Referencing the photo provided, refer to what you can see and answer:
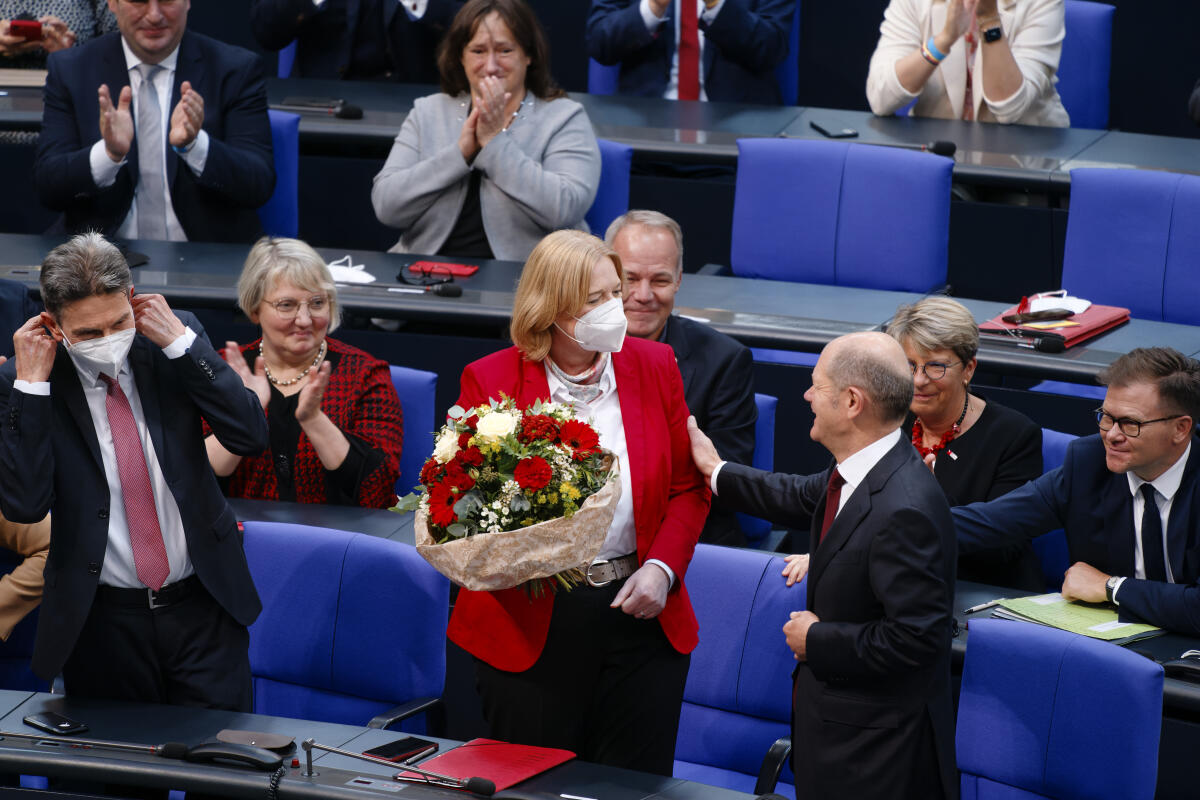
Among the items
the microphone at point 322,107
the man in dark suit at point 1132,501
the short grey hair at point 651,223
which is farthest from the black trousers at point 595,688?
the microphone at point 322,107

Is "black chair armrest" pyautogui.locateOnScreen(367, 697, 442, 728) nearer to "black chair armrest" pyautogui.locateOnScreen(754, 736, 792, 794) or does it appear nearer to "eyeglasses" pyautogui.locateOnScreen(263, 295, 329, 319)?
"black chair armrest" pyautogui.locateOnScreen(754, 736, 792, 794)

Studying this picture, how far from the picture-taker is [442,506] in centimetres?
238

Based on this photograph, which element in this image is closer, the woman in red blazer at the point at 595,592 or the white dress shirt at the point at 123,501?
the woman in red blazer at the point at 595,592

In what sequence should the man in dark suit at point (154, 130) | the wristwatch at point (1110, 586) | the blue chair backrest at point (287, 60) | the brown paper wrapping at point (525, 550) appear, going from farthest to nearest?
the blue chair backrest at point (287, 60) < the man in dark suit at point (154, 130) < the wristwatch at point (1110, 586) < the brown paper wrapping at point (525, 550)

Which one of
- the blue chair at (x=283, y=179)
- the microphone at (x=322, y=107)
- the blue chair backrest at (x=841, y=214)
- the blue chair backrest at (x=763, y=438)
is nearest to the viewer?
the blue chair backrest at (x=763, y=438)

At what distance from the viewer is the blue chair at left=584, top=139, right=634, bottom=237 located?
4.65 meters

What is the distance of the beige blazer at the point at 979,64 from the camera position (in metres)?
5.07

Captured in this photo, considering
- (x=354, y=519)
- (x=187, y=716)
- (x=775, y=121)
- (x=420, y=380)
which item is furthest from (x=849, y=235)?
(x=187, y=716)

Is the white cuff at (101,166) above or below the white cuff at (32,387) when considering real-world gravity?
above

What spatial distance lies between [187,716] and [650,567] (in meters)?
0.92

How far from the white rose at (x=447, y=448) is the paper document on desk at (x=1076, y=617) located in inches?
47.8

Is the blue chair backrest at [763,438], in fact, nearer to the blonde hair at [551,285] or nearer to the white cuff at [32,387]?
the blonde hair at [551,285]

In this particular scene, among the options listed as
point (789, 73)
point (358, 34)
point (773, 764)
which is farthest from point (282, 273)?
point (789, 73)

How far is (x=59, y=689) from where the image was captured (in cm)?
306
